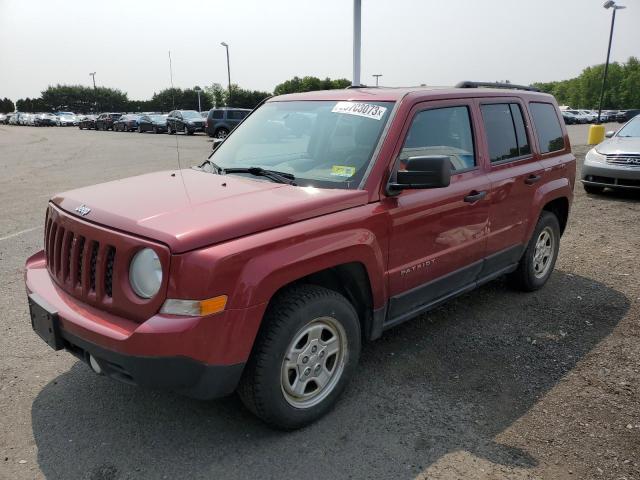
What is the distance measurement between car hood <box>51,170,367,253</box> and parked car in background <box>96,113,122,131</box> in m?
46.3

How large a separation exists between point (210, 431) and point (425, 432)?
1207mm

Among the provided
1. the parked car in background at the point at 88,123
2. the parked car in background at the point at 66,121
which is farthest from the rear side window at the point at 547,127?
the parked car in background at the point at 66,121

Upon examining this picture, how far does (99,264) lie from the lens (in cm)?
269

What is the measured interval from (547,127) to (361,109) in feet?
7.77

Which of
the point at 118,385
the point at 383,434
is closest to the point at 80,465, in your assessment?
the point at 118,385

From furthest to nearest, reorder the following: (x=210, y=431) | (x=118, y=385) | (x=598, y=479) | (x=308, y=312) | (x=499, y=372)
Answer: (x=499, y=372) < (x=118, y=385) < (x=210, y=431) < (x=308, y=312) < (x=598, y=479)

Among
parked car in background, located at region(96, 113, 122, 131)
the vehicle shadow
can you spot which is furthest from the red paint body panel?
parked car in background, located at region(96, 113, 122, 131)

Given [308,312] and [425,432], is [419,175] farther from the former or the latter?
[425,432]

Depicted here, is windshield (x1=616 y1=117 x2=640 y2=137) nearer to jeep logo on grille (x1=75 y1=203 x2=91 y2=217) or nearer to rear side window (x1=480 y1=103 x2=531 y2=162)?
rear side window (x1=480 y1=103 x2=531 y2=162)

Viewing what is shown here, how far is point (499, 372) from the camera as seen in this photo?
3.68 metres

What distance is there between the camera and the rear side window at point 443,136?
356 cm

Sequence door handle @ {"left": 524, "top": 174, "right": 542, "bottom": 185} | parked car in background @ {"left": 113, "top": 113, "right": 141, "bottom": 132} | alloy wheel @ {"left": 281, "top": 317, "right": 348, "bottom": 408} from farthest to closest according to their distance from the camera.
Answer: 1. parked car in background @ {"left": 113, "top": 113, "right": 141, "bottom": 132}
2. door handle @ {"left": 524, "top": 174, "right": 542, "bottom": 185}
3. alloy wheel @ {"left": 281, "top": 317, "right": 348, "bottom": 408}

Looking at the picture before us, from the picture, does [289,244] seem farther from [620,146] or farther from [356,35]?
[356,35]

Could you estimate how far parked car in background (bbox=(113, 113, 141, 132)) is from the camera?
136 ft
